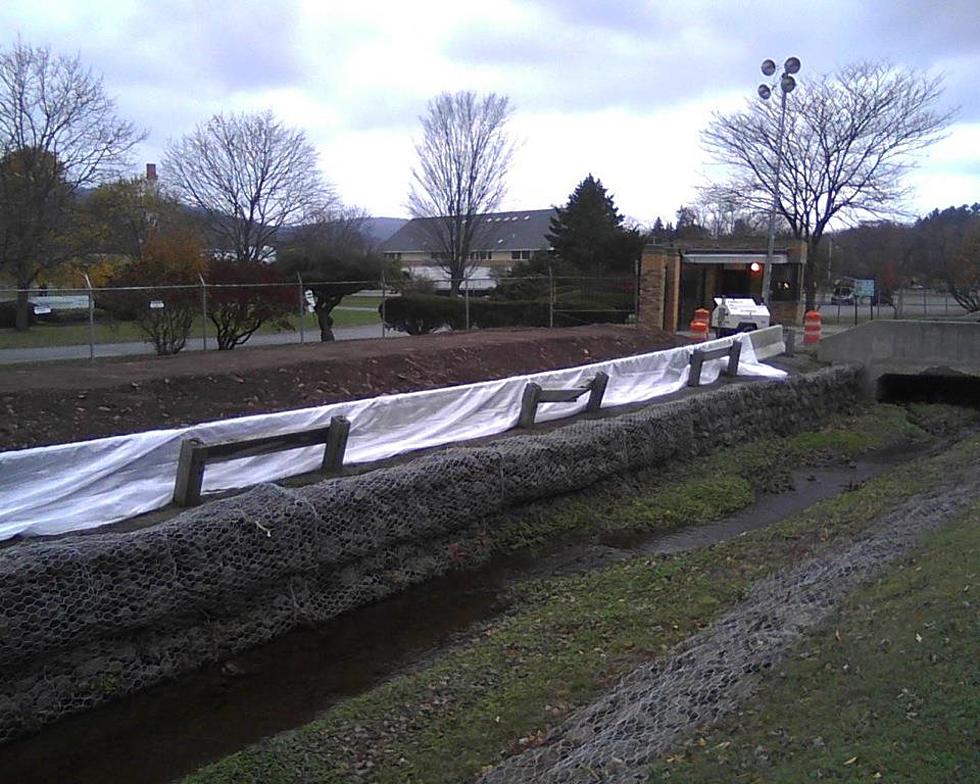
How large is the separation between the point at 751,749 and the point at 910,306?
2233 inches

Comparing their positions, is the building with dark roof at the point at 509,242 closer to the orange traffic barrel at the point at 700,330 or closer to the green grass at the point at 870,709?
the orange traffic barrel at the point at 700,330

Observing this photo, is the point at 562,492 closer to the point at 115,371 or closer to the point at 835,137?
the point at 115,371

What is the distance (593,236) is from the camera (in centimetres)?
4562

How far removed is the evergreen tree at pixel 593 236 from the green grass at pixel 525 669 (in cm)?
3364

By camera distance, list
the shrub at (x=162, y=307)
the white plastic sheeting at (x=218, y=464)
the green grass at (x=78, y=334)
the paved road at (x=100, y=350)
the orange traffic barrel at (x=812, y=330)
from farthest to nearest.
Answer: the orange traffic barrel at (x=812, y=330)
the green grass at (x=78, y=334)
the paved road at (x=100, y=350)
the shrub at (x=162, y=307)
the white plastic sheeting at (x=218, y=464)

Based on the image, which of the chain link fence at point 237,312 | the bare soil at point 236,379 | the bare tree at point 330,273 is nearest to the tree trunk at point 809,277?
the chain link fence at point 237,312

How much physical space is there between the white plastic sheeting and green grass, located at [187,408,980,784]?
188 cm

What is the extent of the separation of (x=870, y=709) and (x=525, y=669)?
2732 mm

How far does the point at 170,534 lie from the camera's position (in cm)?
687

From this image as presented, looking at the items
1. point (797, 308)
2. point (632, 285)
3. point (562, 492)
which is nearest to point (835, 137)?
point (797, 308)

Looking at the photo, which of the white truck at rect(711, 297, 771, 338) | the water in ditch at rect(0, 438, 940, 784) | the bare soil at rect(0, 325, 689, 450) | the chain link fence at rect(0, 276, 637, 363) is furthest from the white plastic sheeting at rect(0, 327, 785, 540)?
the white truck at rect(711, 297, 771, 338)

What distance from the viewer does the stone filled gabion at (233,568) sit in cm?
609

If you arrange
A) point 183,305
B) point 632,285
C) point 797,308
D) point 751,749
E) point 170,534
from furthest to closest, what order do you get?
1. point 797,308
2. point 632,285
3. point 183,305
4. point 170,534
5. point 751,749

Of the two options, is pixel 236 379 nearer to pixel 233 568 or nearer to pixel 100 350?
pixel 233 568
